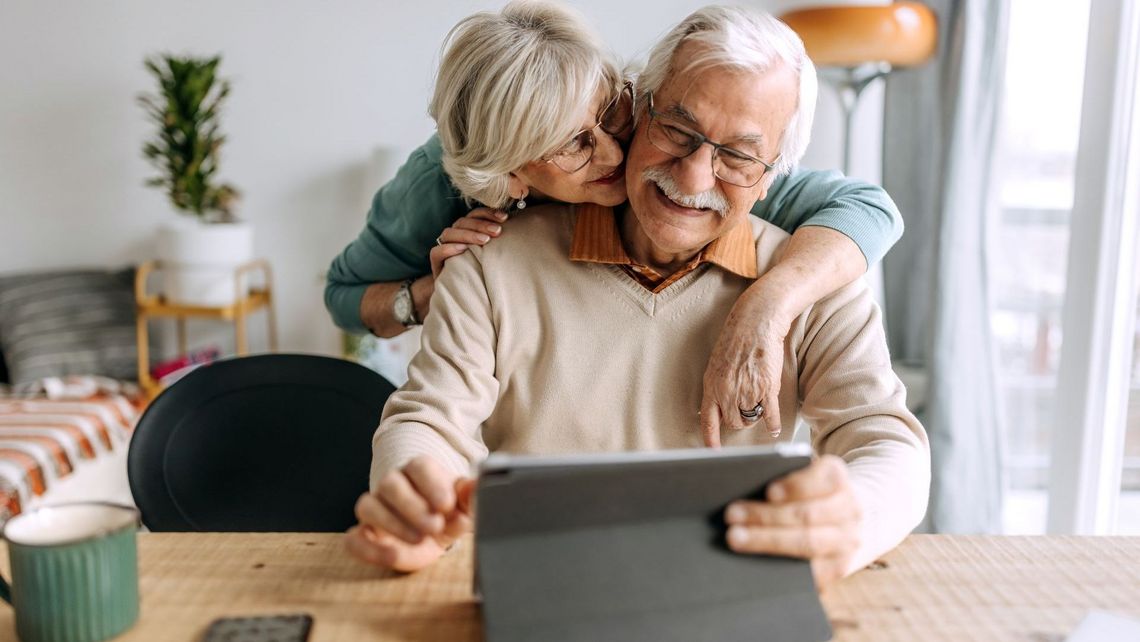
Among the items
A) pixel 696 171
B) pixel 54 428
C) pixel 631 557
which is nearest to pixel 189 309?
pixel 54 428

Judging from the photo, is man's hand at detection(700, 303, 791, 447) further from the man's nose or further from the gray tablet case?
the gray tablet case

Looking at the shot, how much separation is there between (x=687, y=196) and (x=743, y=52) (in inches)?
7.9

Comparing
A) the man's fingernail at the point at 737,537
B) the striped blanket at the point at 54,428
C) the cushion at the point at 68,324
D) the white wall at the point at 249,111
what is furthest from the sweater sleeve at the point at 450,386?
the cushion at the point at 68,324

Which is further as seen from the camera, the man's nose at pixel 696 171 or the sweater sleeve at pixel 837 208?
the sweater sleeve at pixel 837 208

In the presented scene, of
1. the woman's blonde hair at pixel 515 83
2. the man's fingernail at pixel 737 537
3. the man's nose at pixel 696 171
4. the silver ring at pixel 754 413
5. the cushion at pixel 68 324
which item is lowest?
the cushion at pixel 68 324

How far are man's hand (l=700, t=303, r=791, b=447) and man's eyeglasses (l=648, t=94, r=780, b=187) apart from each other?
0.55ft

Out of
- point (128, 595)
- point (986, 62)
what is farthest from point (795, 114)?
point (986, 62)

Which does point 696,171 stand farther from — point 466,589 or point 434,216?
point 466,589

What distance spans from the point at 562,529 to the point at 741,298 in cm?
59

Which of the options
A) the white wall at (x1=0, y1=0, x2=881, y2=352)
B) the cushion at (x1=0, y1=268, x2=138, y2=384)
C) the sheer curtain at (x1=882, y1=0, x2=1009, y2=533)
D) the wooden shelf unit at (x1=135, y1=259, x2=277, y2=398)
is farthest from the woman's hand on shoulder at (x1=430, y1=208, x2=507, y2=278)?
the cushion at (x1=0, y1=268, x2=138, y2=384)

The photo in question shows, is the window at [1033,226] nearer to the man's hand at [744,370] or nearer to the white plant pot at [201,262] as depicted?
the man's hand at [744,370]

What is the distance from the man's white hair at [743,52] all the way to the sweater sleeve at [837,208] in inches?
5.3

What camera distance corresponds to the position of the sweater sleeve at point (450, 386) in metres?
1.23

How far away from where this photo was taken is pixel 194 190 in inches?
137
